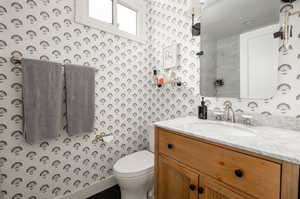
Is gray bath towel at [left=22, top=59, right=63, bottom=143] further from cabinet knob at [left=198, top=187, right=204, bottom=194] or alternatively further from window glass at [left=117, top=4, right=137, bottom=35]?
cabinet knob at [left=198, top=187, right=204, bottom=194]

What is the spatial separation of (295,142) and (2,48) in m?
1.99

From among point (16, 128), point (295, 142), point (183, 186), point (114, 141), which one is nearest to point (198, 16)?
point (295, 142)

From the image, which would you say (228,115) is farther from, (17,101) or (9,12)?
(9,12)

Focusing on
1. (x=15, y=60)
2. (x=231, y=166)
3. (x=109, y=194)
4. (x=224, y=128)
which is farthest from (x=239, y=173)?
(x=15, y=60)

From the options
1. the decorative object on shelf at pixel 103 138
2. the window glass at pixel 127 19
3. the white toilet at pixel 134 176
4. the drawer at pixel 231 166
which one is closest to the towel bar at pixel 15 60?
the decorative object on shelf at pixel 103 138

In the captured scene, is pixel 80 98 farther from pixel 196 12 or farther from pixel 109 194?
pixel 196 12

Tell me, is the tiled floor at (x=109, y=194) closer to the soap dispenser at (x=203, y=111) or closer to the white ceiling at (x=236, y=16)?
the soap dispenser at (x=203, y=111)

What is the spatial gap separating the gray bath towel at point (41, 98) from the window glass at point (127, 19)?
0.98 metres

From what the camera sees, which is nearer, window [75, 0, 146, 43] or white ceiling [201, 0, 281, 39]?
white ceiling [201, 0, 281, 39]

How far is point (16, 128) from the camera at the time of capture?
1.10m

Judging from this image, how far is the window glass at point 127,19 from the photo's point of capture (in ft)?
5.78

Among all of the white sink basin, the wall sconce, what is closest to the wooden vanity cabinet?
the white sink basin

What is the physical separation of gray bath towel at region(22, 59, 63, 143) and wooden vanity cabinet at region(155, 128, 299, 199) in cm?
95

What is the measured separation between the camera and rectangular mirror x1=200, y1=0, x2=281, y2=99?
1012mm
